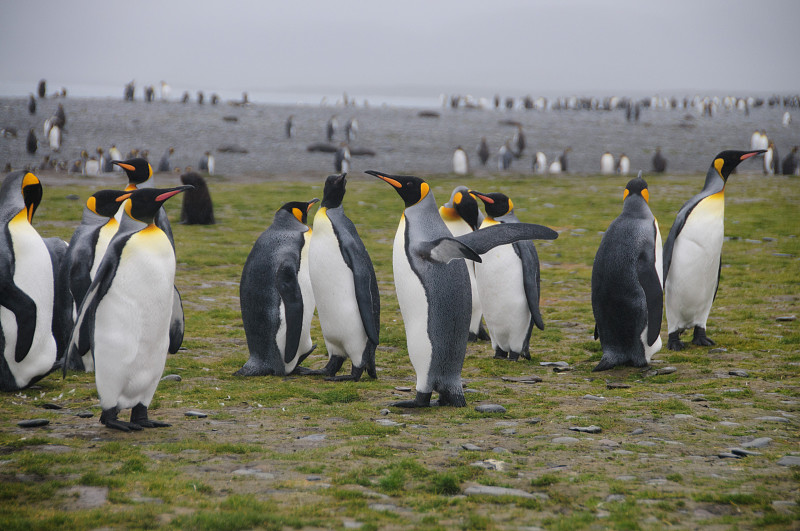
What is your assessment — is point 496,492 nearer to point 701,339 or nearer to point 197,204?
point 701,339

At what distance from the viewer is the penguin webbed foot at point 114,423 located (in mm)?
3995

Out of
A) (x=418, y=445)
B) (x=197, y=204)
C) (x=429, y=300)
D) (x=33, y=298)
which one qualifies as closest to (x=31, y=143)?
(x=197, y=204)

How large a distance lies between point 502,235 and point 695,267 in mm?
2940

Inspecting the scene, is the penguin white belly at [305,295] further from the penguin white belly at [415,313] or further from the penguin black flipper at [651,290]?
the penguin black flipper at [651,290]

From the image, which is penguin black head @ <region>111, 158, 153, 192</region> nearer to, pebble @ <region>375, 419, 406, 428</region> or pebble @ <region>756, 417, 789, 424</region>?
pebble @ <region>375, 419, 406, 428</region>

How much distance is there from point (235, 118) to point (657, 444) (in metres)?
34.7

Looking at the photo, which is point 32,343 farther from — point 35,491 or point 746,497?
point 746,497

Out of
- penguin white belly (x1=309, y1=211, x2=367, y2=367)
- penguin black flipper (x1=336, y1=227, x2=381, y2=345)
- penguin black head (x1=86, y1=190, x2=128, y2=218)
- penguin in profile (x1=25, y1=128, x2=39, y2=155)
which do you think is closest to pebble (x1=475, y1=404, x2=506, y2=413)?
penguin black flipper (x1=336, y1=227, x2=381, y2=345)

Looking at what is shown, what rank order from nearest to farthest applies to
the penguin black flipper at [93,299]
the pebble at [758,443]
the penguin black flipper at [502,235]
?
the pebble at [758,443]
the penguin black flipper at [93,299]
the penguin black flipper at [502,235]

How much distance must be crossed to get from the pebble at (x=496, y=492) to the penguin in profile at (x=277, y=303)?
2.54 meters

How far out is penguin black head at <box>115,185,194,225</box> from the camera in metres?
4.15

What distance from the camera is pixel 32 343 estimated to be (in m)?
4.90

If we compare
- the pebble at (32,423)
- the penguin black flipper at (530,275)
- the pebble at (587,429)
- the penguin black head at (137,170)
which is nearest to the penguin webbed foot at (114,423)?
the pebble at (32,423)

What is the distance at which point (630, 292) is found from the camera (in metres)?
5.76
